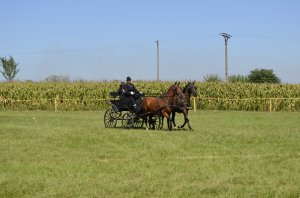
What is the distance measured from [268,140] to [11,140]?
833cm

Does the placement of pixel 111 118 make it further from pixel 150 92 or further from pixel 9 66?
pixel 9 66

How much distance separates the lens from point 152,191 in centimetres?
1033

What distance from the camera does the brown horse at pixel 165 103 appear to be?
21688mm

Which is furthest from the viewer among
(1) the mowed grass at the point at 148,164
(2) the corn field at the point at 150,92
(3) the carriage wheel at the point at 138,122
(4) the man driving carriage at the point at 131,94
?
(2) the corn field at the point at 150,92

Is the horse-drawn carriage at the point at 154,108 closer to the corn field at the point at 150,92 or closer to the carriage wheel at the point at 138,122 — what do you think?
the carriage wheel at the point at 138,122

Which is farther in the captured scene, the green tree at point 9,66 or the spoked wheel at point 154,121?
the green tree at point 9,66

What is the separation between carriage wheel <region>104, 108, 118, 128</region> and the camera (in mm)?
23219

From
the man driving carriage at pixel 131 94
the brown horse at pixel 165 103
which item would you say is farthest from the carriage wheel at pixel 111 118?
the brown horse at pixel 165 103

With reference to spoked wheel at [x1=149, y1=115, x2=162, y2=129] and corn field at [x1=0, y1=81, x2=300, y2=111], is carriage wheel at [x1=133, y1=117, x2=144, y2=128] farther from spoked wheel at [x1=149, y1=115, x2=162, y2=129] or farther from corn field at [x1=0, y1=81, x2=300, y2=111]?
Answer: corn field at [x1=0, y1=81, x2=300, y2=111]

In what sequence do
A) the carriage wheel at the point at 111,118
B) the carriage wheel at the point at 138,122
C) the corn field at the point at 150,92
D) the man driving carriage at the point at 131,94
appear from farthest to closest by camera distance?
the corn field at the point at 150,92, the carriage wheel at the point at 111,118, the carriage wheel at the point at 138,122, the man driving carriage at the point at 131,94

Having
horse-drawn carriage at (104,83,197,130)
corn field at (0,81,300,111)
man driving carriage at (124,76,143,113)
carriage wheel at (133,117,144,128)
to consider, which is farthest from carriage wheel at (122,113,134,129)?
corn field at (0,81,300,111)

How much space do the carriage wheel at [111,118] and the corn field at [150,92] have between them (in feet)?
69.0

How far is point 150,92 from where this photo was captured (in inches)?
1796

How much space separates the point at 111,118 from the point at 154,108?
2.28 metres
